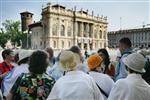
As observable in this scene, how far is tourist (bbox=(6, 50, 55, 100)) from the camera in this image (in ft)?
13.1

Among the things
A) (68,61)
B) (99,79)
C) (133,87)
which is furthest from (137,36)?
(133,87)

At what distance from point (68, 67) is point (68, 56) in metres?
0.13

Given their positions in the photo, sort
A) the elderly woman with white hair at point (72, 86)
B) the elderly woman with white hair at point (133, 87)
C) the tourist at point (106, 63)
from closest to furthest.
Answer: the elderly woman with white hair at point (133, 87), the elderly woman with white hair at point (72, 86), the tourist at point (106, 63)

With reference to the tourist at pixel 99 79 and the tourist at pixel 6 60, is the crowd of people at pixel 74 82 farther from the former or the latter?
the tourist at pixel 6 60

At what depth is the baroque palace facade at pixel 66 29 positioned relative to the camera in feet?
270

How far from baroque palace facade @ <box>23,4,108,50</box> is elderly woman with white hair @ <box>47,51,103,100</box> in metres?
73.8

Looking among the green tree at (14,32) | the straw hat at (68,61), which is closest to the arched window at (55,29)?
the green tree at (14,32)

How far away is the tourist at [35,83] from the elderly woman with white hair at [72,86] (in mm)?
263

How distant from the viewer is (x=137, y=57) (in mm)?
3701

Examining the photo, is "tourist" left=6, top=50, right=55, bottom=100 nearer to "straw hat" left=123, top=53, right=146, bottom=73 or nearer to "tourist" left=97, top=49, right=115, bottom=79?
"straw hat" left=123, top=53, right=146, bottom=73

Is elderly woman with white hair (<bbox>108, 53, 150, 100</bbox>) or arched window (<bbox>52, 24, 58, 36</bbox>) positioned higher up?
arched window (<bbox>52, 24, 58, 36</bbox>)

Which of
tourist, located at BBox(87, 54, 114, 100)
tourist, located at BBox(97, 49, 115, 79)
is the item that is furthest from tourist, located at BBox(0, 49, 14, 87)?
tourist, located at BBox(87, 54, 114, 100)

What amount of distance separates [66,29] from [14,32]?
20932mm

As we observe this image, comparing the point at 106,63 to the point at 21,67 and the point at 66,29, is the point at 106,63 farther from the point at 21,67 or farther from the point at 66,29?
the point at 66,29
